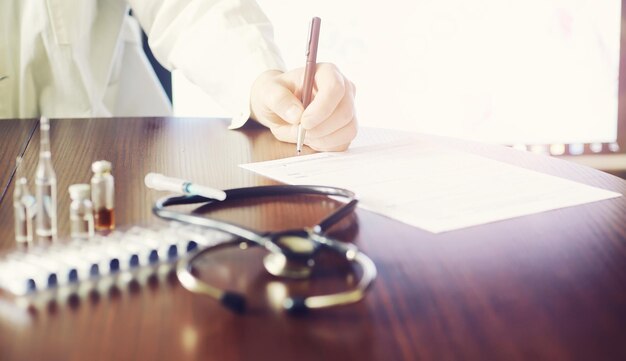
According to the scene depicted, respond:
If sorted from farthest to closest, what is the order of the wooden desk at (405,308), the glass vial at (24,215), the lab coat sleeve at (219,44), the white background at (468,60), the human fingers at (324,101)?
1. the white background at (468,60)
2. the lab coat sleeve at (219,44)
3. the human fingers at (324,101)
4. the glass vial at (24,215)
5. the wooden desk at (405,308)

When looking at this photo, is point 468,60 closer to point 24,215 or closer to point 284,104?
point 284,104

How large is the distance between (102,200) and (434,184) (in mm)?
300

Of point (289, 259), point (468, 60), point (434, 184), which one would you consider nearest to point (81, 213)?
point (289, 259)

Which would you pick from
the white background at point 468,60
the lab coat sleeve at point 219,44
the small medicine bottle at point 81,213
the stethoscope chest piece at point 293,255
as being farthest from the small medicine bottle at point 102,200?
the white background at point 468,60

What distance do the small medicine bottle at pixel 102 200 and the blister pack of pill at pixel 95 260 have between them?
0.13 ft

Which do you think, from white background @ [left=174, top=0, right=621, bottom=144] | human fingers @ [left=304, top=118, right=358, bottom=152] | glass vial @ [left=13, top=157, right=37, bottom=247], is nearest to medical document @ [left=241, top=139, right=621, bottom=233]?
human fingers @ [left=304, top=118, right=358, bottom=152]

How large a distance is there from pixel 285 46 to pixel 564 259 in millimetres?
1700

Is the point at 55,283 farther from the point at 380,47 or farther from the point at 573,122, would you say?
the point at 573,122

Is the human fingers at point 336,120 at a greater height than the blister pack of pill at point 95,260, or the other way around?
the human fingers at point 336,120

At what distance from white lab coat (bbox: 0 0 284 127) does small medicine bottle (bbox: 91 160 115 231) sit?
0.47m

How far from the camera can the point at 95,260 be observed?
1.25 ft

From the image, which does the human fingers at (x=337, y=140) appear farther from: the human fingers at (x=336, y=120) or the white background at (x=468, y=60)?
the white background at (x=468, y=60)

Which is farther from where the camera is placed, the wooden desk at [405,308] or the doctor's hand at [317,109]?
the doctor's hand at [317,109]

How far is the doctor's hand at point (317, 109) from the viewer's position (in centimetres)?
77
